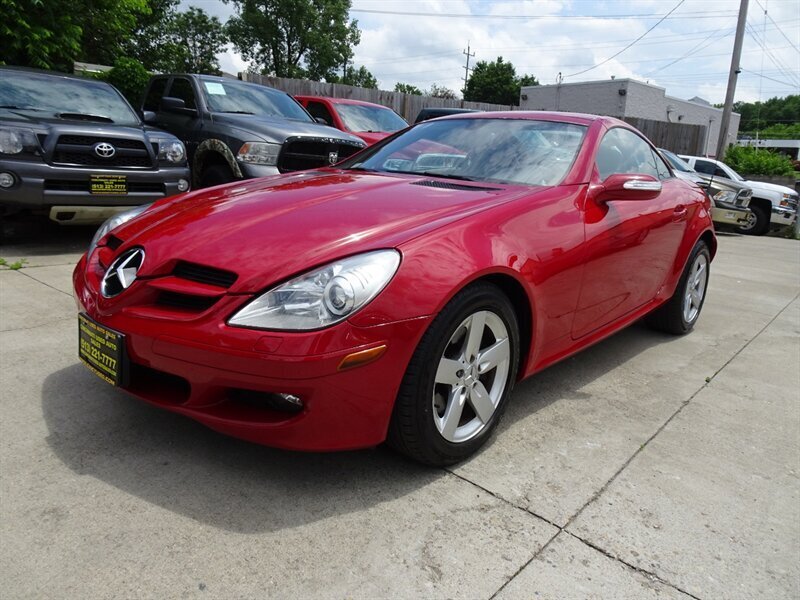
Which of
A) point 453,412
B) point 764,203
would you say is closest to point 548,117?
point 453,412

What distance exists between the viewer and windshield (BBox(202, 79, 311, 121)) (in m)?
7.17

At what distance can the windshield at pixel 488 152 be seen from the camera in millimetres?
3145

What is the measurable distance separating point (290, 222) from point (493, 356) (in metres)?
0.95

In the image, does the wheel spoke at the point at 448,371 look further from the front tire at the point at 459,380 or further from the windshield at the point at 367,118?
the windshield at the point at 367,118

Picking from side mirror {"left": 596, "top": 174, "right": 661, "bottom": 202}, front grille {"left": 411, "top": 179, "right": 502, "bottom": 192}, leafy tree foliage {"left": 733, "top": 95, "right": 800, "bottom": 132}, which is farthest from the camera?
leafy tree foliage {"left": 733, "top": 95, "right": 800, "bottom": 132}

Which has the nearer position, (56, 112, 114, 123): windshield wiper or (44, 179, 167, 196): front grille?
(44, 179, 167, 196): front grille

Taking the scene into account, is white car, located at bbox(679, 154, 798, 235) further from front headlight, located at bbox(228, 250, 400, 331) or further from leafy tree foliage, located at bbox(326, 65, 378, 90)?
leafy tree foliage, located at bbox(326, 65, 378, 90)

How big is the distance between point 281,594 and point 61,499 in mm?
888

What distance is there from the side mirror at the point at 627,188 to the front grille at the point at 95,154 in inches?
178

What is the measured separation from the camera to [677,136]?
70.6 feet

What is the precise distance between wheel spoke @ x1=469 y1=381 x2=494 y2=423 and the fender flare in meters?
4.44

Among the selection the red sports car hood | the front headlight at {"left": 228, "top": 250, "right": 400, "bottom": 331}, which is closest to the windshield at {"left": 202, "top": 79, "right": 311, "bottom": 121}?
the red sports car hood

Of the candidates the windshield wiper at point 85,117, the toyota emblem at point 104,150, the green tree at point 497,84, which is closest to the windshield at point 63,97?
the windshield wiper at point 85,117

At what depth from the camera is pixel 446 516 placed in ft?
7.15
